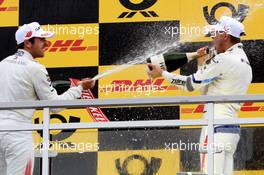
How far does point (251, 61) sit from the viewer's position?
9086mm

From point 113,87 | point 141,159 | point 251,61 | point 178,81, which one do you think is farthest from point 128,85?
point 141,159

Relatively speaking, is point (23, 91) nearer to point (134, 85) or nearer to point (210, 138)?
point (210, 138)

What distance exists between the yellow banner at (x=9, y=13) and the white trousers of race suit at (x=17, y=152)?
2446mm

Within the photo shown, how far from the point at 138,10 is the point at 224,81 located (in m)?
2.15

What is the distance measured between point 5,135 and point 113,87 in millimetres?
2128

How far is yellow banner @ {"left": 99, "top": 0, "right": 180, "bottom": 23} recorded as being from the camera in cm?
930

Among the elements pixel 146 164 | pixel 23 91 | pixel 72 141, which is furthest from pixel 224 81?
pixel 23 91

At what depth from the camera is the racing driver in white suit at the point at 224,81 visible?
6.96 meters

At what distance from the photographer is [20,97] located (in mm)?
7441

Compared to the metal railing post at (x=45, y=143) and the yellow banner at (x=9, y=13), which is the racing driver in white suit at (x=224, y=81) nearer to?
the metal railing post at (x=45, y=143)

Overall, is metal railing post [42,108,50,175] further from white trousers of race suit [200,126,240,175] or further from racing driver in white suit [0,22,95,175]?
white trousers of race suit [200,126,240,175]

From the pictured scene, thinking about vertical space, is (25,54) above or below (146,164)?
above

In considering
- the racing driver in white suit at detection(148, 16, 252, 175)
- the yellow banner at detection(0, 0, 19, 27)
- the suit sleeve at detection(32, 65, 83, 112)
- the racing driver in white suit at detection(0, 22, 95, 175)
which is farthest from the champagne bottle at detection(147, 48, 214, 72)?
the yellow banner at detection(0, 0, 19, 27)

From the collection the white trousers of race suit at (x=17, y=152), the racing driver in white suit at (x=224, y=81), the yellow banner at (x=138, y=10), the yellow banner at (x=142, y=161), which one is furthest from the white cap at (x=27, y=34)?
the yellow banner at (x=138, y=10)
